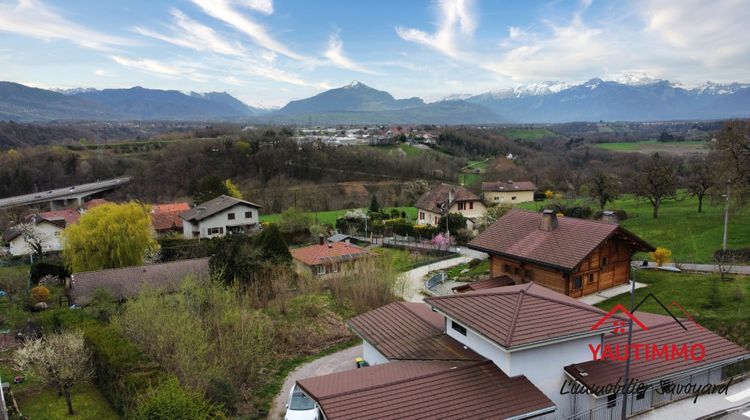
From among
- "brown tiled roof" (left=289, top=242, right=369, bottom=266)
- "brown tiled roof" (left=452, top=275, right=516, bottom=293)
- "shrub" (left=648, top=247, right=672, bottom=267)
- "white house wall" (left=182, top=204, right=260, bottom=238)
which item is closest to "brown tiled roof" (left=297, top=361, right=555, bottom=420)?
"brown tiled roof" (left=452, top=275, right=516, bottom=293)

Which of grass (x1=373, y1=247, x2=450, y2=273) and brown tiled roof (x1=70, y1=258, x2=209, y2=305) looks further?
grass (x1=373, y1=247, x2=450, y2=273)

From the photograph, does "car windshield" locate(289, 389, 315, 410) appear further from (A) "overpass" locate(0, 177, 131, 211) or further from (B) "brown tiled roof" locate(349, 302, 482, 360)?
(A) "overpass" locate(0, 177, 131, 211)

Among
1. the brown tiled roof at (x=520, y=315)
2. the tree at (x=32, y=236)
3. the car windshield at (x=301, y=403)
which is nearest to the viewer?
the brown tiled roof at (x=520, y=315)

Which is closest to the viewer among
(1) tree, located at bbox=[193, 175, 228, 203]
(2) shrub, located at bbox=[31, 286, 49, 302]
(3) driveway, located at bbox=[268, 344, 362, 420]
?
(3) driveway, located at bbox=[268, 344, 362, 420]

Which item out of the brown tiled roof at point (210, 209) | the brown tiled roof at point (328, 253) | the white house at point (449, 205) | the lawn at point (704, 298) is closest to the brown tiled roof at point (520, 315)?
the lawn at point (704, 298)

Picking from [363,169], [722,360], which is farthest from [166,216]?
[722,360]

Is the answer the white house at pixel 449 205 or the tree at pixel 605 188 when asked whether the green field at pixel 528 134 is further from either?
the tree at pixel 605 188
